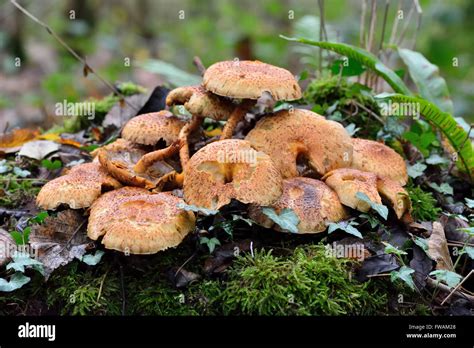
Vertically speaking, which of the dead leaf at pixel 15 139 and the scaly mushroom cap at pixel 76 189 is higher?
the scaly mushroom cap at pixel 76 189

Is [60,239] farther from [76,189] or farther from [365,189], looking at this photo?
[365,189]

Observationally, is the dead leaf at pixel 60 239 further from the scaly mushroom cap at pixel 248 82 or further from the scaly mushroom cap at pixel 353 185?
the scaly mushroom cap at pixel 353 185

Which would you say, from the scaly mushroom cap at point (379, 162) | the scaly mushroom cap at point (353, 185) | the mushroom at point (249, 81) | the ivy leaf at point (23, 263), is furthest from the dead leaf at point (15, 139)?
the scaly mushroom cap at point (379, 162)

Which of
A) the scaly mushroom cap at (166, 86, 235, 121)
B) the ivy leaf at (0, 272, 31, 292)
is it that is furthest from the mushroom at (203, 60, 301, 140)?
the ivy leaf at (0, 272, 31, 292)

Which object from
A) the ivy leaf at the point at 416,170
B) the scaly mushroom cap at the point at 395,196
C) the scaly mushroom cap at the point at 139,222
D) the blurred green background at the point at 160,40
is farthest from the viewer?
the blurred green background at the point at 160,40

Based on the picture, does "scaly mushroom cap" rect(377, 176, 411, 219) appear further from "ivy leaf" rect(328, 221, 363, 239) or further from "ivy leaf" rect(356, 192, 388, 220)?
"ivy leaf" rect(328, 221, 363, 239)

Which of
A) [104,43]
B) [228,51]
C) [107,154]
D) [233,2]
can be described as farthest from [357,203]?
[233,2]
